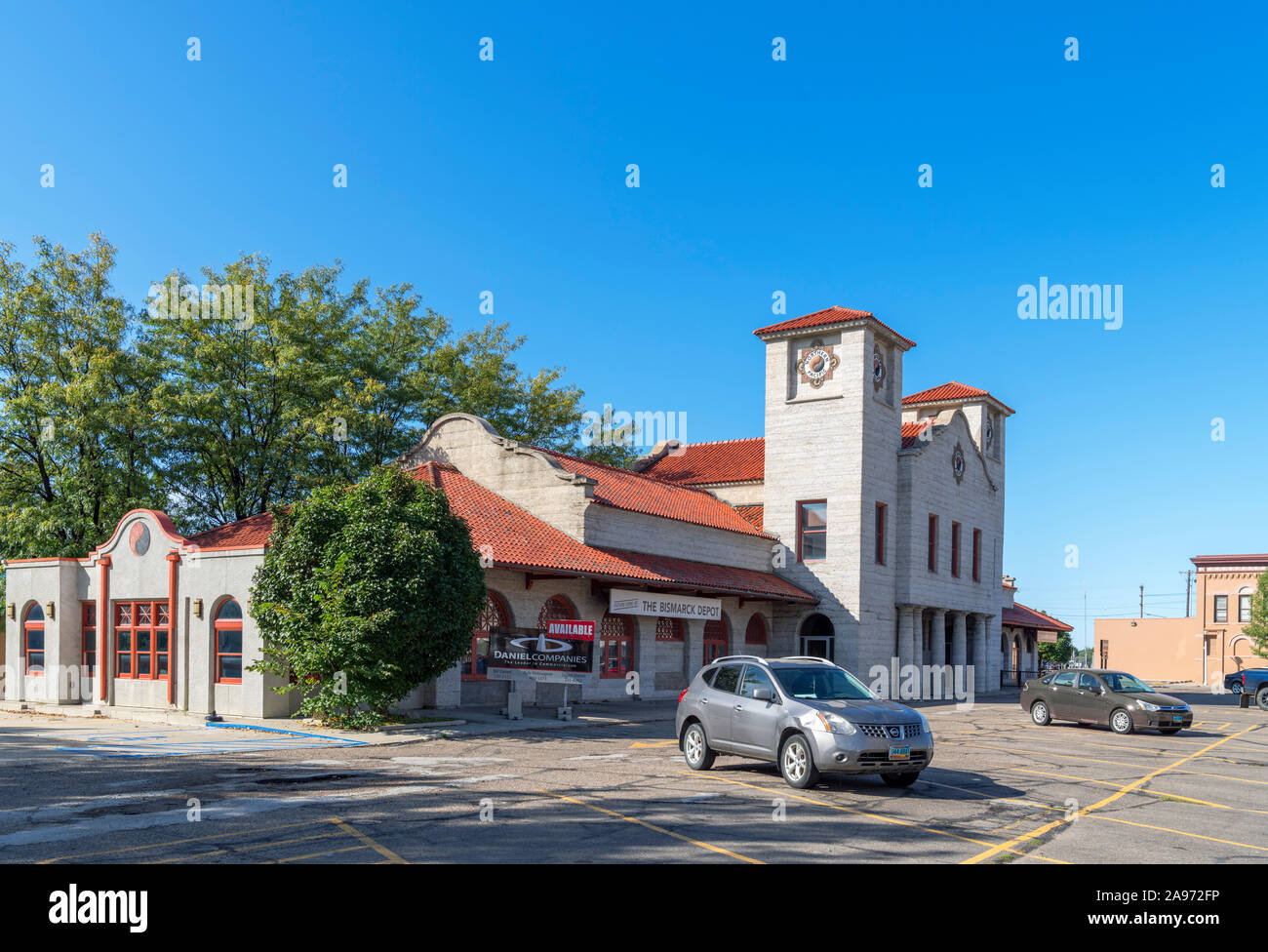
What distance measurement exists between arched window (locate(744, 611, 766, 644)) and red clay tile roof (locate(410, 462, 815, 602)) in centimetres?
309

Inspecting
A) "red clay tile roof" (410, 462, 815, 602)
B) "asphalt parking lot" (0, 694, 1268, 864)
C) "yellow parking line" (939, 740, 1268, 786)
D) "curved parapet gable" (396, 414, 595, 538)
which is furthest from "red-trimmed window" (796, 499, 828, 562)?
"asphalt parking lot" (0, 694, 1268, 864)

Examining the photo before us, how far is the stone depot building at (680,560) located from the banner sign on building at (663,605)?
0.07 metres

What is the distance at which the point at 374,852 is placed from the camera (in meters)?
9.07

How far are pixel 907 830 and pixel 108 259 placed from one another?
33.7m

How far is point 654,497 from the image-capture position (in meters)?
36.8

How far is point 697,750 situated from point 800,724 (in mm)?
2546

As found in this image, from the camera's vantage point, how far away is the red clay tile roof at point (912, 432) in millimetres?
42500

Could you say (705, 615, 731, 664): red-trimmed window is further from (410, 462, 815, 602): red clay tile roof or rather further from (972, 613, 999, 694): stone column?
(972, 613, 999, 694): stone column

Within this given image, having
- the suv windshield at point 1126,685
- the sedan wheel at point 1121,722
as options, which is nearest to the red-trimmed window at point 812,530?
the suv windshield at point 1126,685

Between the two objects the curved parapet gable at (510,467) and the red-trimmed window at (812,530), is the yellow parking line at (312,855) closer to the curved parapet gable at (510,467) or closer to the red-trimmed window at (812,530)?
the curved parapet gable at (510,467)

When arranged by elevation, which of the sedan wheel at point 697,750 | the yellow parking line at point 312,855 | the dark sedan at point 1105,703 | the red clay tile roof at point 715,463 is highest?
the red clay tile roof at point 715,463

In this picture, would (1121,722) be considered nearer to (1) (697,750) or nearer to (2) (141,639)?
(1) (697,750)

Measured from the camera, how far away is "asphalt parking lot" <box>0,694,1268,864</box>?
9.43 meters
